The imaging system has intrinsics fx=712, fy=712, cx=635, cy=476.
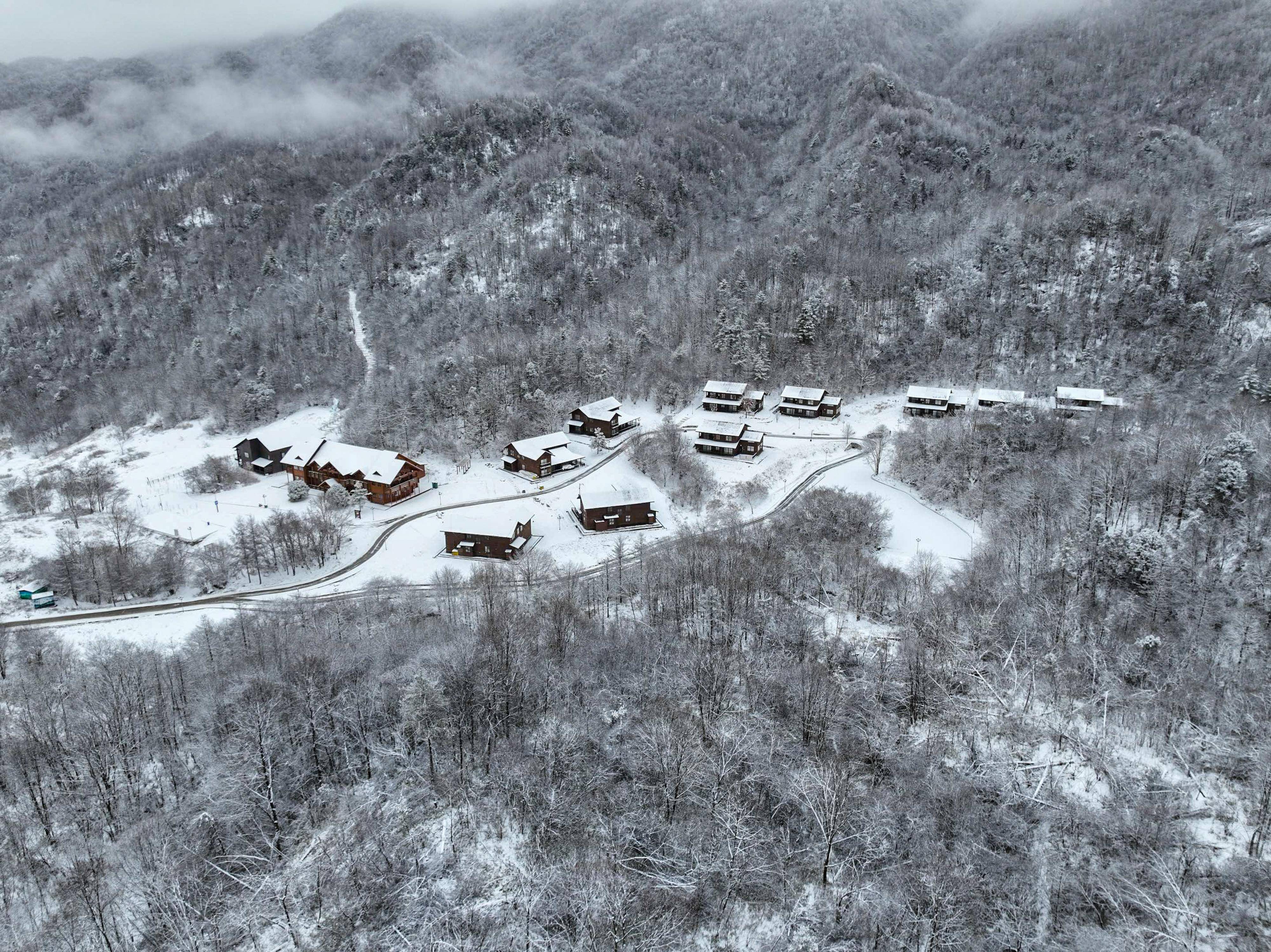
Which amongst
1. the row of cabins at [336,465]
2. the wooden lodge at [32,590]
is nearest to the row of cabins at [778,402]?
the row of cabins at [336,465]

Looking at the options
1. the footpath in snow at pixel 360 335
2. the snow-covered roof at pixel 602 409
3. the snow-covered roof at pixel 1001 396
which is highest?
the footpath in snow at pixel 360 335

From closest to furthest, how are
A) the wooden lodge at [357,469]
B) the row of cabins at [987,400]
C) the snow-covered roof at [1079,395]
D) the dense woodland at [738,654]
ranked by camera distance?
1. the dense woodland at [738,654]
2. the wooden lodge at [357,469]
3. the row of cabins at [987,400]
4. the snow-covered roof at [1079,395]

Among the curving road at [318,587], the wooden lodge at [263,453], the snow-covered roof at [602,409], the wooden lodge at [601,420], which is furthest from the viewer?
the wooden lodge at [601,420]

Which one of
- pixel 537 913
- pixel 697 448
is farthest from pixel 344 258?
pixel 537 913

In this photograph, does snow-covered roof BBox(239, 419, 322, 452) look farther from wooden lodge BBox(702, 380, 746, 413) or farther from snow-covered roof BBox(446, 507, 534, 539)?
wooden lodge BBox(702, 380, 746, 413)

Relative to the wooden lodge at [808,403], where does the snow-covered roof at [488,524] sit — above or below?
below

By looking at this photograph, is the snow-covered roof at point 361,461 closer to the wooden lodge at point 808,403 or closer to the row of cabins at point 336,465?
the row of cabins at point 336,465

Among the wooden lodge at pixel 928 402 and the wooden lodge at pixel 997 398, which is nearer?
the wooden lodge at pixel 997 398
